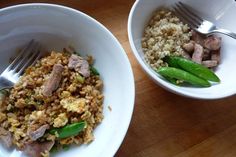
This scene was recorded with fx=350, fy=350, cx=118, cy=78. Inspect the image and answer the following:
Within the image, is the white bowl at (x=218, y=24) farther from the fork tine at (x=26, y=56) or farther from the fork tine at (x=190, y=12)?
the fork tine at (x=26, y=56)

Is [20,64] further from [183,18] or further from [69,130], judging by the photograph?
[183,18]

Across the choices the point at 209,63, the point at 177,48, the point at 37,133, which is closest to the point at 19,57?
the point at 37,133

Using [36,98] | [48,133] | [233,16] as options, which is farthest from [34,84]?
[233,16]

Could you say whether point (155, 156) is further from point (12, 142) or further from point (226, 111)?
point (12, 142)

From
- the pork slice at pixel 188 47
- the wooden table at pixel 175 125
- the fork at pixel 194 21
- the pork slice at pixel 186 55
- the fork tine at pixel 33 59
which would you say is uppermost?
the fork at pixel 194 21

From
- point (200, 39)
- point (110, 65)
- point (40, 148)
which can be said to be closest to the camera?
point (40, 148)

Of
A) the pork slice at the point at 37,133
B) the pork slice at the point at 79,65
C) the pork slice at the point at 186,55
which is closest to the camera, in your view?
the pork slice at the point at 37,133

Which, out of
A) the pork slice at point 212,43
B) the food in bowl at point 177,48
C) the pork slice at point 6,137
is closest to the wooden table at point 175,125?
the food in bowl at point 177,48
